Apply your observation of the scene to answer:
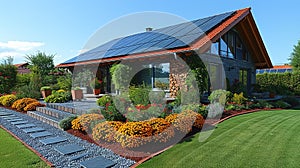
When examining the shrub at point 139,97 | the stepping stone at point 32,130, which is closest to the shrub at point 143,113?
the shrub at point 139,97

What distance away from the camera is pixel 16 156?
163 inches

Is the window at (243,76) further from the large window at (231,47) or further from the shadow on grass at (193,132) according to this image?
the shadow on grass at (193,132)

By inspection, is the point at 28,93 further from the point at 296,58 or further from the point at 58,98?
the point at 296,58

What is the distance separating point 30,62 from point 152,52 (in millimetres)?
23536

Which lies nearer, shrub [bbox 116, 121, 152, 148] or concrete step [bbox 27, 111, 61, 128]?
shrub [bbox 116, 121, 152, 148]

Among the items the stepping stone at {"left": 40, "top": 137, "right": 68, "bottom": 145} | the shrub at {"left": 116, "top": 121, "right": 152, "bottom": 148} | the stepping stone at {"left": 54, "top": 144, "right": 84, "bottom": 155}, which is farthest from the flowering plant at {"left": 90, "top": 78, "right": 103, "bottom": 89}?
the shrub at {"left": 116, "top": 121, "right": 152, "bottom": 148}

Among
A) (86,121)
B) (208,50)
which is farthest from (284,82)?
(86,121)

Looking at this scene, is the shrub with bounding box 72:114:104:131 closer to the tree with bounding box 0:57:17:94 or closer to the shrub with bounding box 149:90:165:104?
the shrub with bounding box 149:90:165:104

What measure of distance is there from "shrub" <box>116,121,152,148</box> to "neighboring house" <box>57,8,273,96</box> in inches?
190

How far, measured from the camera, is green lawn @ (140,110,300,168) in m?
3.52

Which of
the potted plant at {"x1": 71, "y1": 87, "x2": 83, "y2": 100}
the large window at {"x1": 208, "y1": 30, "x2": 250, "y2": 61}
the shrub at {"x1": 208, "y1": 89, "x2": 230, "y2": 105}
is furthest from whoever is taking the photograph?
the large window at {"x1": 208, "y1": 30, "x2": 250, "y2": 61}

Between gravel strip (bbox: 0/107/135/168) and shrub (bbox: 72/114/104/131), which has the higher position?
shrub (bbox: 72/114/104/131)

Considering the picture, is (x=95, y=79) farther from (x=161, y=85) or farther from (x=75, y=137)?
(x=75, y=137)

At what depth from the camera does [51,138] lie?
546 cm
